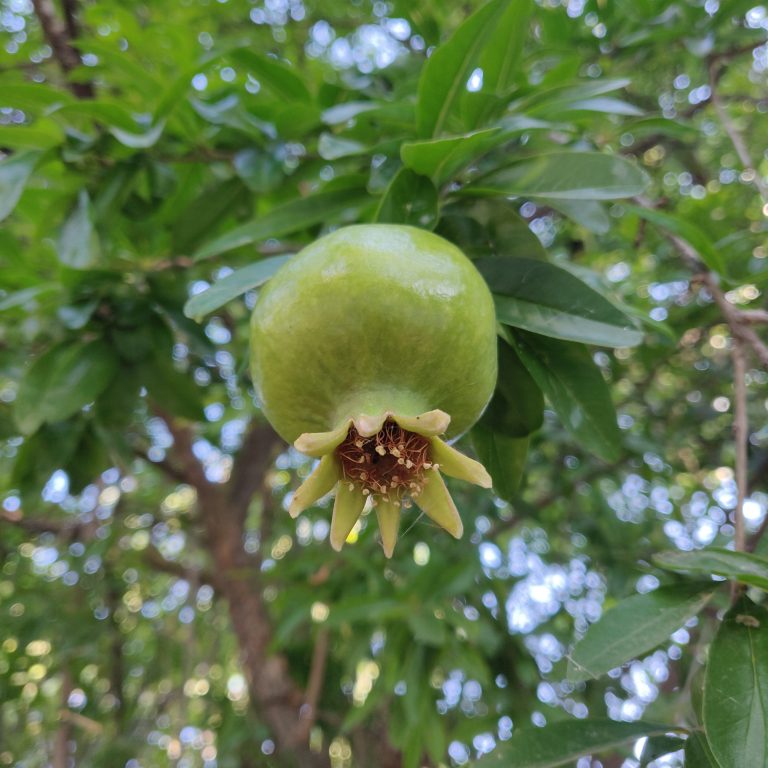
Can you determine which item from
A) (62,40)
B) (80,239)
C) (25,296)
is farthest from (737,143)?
(62,40)

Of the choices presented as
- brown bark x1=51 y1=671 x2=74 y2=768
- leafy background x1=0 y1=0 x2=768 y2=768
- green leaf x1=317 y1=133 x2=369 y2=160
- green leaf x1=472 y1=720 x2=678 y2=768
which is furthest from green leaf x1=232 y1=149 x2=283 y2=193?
brown bark x1=51 y1=671 x2=74 y2=768

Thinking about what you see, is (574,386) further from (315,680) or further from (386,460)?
(315,680)

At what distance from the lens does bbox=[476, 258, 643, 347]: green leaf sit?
3.13 feet

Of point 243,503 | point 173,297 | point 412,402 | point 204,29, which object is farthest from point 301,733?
point 204,29

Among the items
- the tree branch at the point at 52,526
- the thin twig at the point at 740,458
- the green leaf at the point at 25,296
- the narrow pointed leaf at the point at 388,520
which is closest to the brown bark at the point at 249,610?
the tree branch at the point at 52,526

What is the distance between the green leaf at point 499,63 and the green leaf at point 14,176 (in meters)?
0.80

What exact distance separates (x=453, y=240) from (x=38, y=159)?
0.84m

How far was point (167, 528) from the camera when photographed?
412 cm

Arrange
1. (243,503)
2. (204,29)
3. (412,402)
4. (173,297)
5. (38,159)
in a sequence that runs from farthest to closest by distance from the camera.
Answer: (243,503) < (204,29) < (173,297) < (38,159) < (412,402)

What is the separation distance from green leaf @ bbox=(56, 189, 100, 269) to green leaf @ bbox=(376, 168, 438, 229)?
65cm

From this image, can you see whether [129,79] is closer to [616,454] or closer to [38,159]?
[38,159]

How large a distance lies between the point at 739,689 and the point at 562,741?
0.28m

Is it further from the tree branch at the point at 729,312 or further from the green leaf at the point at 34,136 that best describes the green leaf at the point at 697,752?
the green leaf at the point at 34,136

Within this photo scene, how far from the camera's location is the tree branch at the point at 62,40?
6.93 feet
